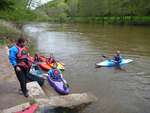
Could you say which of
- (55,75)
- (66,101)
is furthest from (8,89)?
(55,75)

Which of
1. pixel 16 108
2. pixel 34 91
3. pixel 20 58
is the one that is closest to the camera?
pixel 16 108

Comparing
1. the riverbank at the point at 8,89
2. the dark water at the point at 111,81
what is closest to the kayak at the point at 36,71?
the riverbank at the point at 8,89

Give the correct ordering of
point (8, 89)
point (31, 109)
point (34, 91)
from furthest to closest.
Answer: point (8, 89), point (34, 91), point (31, 109)

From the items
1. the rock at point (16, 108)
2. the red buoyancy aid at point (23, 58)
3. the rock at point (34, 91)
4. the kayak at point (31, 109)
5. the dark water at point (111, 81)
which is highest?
the red buoyancy aid at point (23, 58)

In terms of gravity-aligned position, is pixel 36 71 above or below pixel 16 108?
below

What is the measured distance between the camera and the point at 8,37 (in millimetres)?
32531

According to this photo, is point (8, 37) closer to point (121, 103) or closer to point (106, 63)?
point (106, 63)

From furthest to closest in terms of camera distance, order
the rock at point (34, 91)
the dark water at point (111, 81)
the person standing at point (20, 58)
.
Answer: the dark water at point (111, 81), the rock at point (34, 91), the person standing at point (20, 58)

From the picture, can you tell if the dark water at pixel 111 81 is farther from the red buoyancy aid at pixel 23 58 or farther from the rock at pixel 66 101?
the red buoyancy aid at pixel 23 58

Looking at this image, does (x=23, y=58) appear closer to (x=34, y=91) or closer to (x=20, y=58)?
(x=20, y=58)

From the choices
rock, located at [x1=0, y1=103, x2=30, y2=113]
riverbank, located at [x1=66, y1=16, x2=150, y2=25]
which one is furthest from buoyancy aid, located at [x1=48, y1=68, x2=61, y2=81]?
riverbank, located at [x1=66, y1=16, x2=150, y2=25]

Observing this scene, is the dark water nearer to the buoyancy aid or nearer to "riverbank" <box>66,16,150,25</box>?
the buoyancy aid

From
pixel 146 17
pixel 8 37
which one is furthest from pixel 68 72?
pixel 146 17

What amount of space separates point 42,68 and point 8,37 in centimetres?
1358
